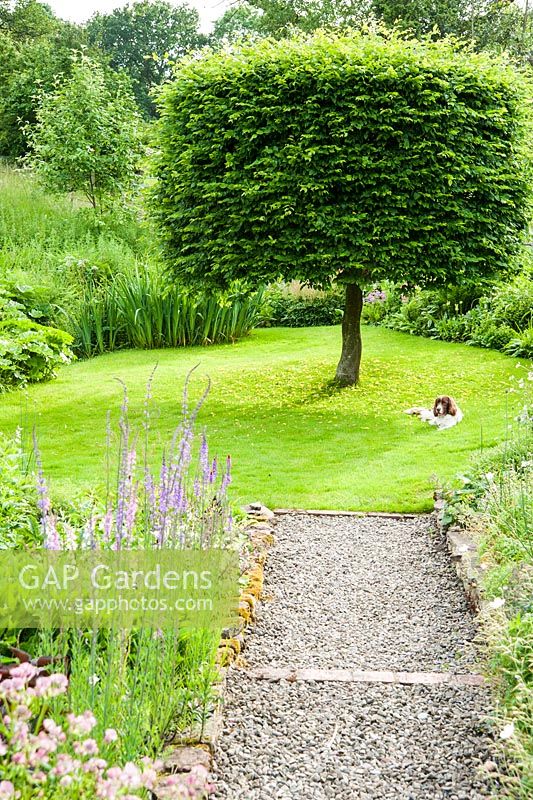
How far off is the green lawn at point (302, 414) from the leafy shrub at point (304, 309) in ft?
9.86

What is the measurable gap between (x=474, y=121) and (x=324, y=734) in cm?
726

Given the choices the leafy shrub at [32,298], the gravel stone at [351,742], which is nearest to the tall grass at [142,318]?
the leafy shrub at [32,298]

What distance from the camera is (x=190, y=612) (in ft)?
10.1

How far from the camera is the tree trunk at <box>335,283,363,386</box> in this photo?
9547 mm

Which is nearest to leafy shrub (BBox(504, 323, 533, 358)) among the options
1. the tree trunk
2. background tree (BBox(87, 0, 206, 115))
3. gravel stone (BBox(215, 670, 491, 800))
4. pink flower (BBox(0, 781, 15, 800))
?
the tree trunk

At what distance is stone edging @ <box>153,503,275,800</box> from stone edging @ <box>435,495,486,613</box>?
110 cm

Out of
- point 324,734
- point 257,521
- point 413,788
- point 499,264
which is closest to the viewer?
point 413,788

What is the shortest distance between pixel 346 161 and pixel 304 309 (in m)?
8.10

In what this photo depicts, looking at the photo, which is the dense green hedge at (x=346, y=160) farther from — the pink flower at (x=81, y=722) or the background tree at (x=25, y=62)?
the background tree at (x=25, y=62)

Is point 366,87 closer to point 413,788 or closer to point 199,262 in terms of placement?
point 199,262

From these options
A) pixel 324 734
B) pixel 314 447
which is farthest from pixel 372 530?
pixel 324 734

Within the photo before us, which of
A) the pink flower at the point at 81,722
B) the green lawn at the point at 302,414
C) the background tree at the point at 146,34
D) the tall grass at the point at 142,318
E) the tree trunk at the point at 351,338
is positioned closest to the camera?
the pink flower at the point at 81,722

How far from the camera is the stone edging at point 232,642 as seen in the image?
255cm

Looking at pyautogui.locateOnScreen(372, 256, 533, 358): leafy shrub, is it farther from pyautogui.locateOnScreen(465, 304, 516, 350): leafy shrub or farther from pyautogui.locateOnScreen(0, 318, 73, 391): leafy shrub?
pyautogui.locateOnScreen(0, 318, 73, 391): leafy shrub
